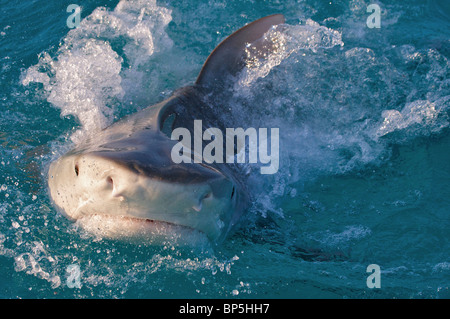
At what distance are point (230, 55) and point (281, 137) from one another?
702 millimetres

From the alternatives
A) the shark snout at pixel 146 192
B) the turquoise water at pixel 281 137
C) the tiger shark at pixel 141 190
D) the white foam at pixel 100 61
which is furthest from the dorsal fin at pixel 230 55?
the shark snout at pixel 146 192

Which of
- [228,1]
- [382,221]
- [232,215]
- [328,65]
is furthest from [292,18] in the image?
[232,215]

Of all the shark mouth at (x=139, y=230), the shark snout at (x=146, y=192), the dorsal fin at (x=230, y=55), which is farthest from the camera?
the dorsal fin at (x=230, y=55)

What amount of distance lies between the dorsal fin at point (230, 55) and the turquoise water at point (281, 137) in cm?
12

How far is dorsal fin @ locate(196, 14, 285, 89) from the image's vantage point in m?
3.42

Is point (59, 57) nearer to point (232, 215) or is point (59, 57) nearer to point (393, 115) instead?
point (232, 215)

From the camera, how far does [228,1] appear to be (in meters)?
5.25

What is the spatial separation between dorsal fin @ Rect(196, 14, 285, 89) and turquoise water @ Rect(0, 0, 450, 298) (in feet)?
0.38

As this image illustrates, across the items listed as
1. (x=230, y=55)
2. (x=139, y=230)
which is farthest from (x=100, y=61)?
(x=139, y=230)

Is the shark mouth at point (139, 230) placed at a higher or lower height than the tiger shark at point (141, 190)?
lower

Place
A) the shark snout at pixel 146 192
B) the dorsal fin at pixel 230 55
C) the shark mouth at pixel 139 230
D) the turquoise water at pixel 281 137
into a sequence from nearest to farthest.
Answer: the shark snout at pixel 146 192, the shark mouth at pixel 139 230, the turquoise water at pixel 281 137, the dorsal fin at pixel 230 55

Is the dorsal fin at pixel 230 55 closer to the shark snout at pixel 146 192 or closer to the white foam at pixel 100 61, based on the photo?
the white foam at pixel 100 61

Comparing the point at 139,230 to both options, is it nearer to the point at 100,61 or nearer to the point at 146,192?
the point at 146,192

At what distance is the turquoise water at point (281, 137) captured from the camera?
2432 millimetres
